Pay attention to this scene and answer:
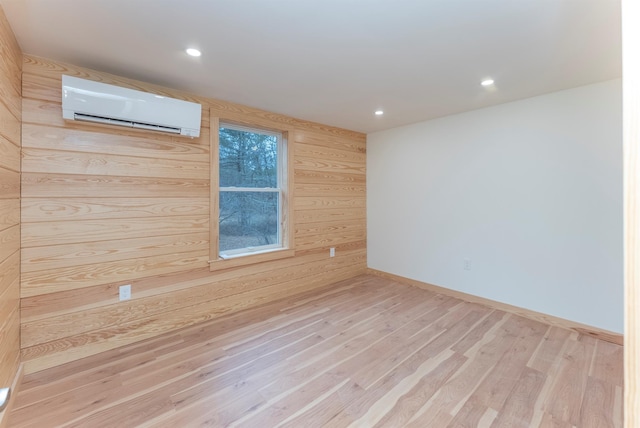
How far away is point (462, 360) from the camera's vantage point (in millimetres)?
2113

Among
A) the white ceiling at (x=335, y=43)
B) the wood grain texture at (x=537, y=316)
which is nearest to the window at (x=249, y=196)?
the white ceiling at (x=335, y=43)

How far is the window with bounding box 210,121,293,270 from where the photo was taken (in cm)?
296

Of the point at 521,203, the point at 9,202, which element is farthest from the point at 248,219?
the point at 521,203

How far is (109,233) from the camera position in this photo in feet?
7.30

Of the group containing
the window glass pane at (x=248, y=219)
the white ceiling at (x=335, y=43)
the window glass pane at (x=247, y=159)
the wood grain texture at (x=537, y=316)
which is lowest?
the wood grain texture at (x=537, y=316)

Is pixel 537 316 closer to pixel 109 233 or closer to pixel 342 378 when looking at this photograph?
pixel 342 378

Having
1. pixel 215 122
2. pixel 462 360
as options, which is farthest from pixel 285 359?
pixel 215 122

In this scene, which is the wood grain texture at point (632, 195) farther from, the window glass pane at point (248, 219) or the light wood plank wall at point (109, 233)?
the window glass pane at point (248, 219)

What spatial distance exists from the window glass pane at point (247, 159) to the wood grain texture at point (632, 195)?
116 inches

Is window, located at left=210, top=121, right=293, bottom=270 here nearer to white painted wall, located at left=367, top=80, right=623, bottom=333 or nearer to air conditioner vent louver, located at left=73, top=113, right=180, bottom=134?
air conditioner vent louver, located at left=73, top=113, right=180, bottom=134

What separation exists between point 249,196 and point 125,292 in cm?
147

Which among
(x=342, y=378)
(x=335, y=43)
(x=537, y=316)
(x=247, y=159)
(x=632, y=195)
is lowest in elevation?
(x=342, y=378)

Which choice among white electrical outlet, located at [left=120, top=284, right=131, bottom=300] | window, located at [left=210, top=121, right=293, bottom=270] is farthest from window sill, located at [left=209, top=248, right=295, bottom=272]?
white electrical outlet, located at [left=120, top=284, right=131, bottom=300]

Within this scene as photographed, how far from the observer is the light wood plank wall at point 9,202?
1527 millimetres
